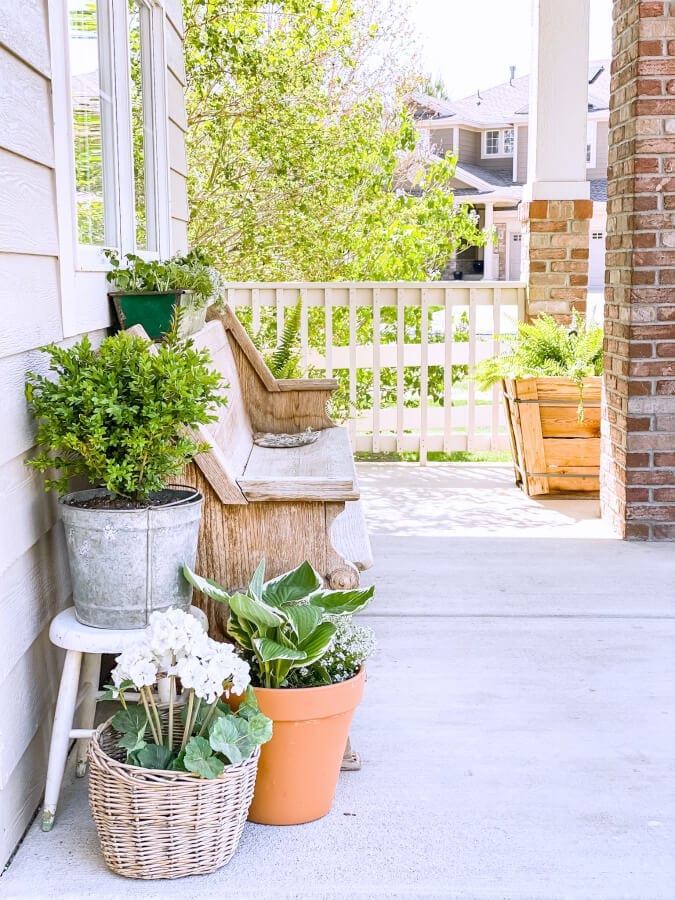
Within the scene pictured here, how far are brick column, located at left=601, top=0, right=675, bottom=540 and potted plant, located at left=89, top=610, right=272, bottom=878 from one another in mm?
2572

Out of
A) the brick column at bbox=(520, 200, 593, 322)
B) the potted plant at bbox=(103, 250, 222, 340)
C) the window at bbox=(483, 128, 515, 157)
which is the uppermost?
the window at bbox=(483, 128, 515, 157)

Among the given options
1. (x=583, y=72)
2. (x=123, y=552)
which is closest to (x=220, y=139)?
(x=583, y=72)

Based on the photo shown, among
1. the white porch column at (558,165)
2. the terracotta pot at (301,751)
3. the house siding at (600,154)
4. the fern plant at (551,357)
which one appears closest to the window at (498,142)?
the house siding at (600,154)

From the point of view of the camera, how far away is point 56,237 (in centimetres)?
225

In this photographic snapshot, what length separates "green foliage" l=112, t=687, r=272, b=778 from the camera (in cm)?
181

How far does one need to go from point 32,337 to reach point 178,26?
2.62 m

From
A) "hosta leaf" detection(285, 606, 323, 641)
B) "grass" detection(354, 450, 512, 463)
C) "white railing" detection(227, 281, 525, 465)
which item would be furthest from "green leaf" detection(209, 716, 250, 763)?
"grass" detection(354, 450, 512, 463)

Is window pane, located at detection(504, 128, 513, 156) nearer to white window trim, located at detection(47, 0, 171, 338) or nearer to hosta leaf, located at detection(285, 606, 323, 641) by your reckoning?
white window trim, located at detection(47, 0, 171, 338)

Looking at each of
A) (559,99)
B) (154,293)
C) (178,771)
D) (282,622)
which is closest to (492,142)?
(559,99)

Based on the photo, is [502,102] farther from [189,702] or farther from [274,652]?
[189,702]

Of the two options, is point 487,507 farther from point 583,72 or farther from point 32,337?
point 32,337

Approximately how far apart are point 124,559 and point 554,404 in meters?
3.12

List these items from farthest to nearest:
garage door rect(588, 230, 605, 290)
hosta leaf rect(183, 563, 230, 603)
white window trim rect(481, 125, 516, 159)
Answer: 1. garage door rect(588, 230, 605, 290)
2. white window trim rect(481, 125, 516, 159)
3. hosta leaf rect(183, 563, 230, 603)

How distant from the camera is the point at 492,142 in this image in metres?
20.0
